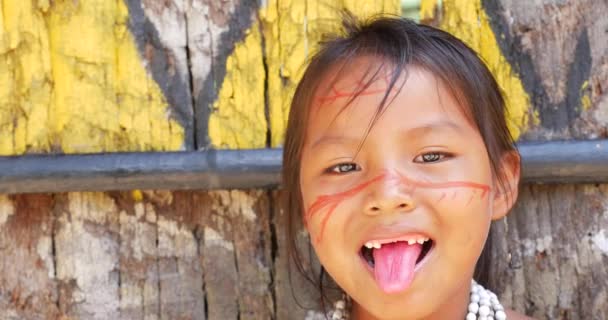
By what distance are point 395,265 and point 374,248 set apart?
57 millimetres

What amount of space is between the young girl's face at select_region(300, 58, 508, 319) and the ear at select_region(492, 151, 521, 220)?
0.10 metres

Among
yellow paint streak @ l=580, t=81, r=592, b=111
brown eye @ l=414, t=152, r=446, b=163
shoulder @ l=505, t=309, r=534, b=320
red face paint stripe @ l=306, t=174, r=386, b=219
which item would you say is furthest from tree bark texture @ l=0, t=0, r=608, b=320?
brown eye @ l=414, t=152, r=446, b=163

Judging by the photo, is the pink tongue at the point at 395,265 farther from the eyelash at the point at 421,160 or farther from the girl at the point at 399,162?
the eyelash at the point at 421,160

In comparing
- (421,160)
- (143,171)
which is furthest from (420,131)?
(143,171)

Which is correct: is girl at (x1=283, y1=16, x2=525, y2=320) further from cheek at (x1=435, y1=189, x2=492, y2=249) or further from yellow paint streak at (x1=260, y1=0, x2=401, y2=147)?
yellow paint streak at (x1=260, y1=0, x2=401, y2=147)

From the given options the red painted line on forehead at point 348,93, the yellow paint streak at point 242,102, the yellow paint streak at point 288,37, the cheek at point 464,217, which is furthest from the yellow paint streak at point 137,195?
the cheek at point 464,217

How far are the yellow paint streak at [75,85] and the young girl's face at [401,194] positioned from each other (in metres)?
0.49

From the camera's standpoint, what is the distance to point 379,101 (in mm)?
1810

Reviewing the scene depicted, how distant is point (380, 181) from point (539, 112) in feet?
1.81

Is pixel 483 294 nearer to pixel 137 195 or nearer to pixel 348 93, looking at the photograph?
pixel 348 93

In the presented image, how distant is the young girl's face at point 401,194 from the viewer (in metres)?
1.78

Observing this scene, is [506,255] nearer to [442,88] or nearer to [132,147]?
[442,88]

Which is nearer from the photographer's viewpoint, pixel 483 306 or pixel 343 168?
pixel 343 168

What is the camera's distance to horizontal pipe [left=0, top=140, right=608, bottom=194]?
210cm
